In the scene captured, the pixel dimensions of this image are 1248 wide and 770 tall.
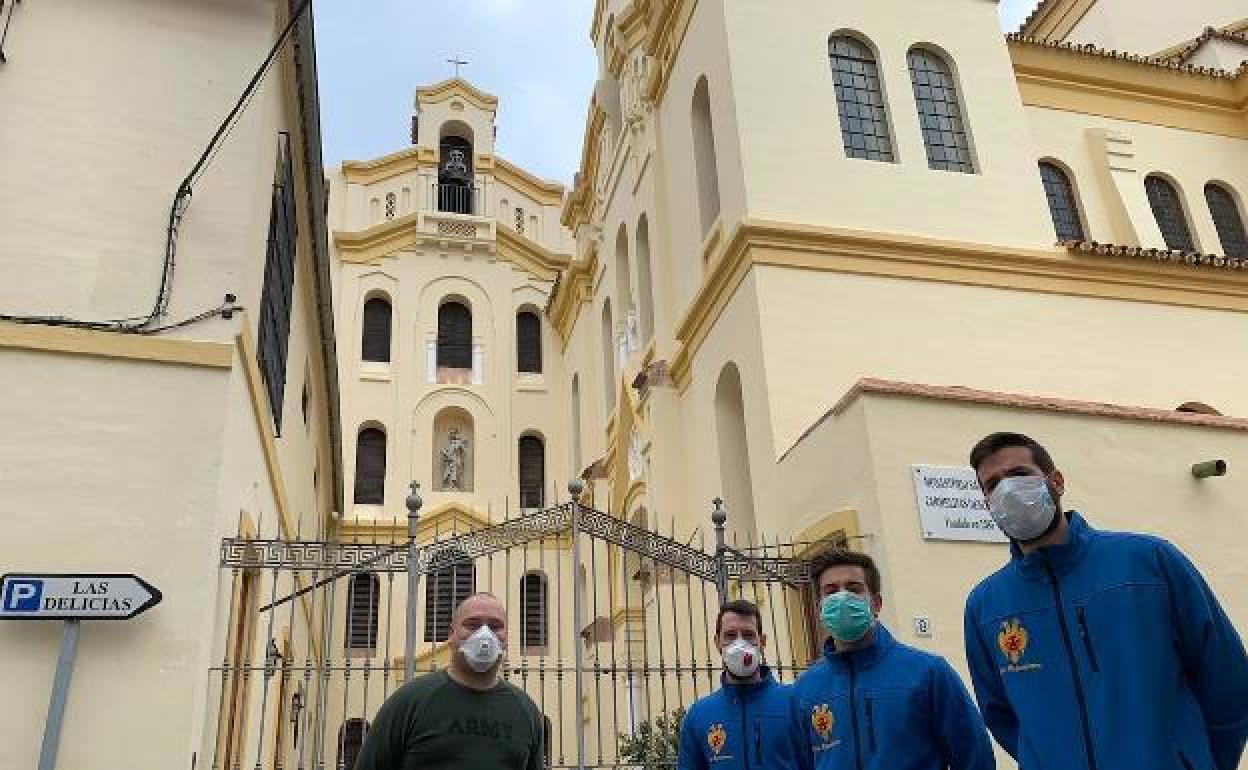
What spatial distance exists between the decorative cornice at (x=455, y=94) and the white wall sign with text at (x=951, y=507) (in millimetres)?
25321

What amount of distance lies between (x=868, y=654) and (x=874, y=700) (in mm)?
207

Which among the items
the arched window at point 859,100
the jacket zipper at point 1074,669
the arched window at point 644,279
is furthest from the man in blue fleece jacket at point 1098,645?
the arched window at point 644,279

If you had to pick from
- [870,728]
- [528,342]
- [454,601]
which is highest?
[528,342]

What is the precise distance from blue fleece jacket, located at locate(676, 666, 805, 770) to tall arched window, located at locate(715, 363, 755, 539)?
901cm

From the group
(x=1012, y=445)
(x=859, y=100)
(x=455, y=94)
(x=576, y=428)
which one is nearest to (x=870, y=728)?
(x=1012, y=445)

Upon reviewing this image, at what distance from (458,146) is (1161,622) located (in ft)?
98.7

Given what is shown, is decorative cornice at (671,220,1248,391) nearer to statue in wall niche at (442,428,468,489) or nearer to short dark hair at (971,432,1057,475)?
short dark hair at (971,432,1057,475)

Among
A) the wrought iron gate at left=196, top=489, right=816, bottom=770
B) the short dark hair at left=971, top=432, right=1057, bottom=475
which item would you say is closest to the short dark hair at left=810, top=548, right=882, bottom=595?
the short dark hair at left=971, top=432, right=1057, bottom=475

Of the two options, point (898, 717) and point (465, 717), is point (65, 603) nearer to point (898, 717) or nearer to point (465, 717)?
point (465, 717)

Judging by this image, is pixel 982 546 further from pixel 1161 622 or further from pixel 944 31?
pixel 944 31

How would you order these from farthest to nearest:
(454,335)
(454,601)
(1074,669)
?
(454,335) < (454,601) < (1074,669)

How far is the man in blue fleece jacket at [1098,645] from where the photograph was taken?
3141mm

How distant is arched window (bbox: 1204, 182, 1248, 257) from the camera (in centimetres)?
1867

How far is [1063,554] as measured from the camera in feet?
11.3
